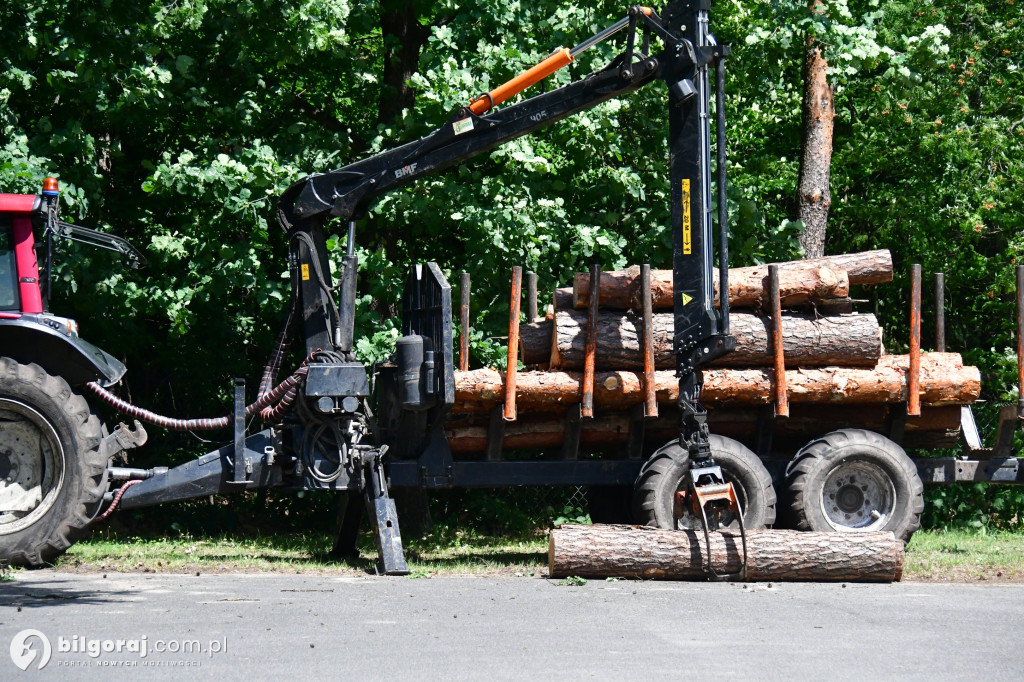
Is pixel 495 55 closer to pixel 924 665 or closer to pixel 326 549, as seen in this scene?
pixel 326 549

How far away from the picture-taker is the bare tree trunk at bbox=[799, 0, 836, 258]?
15.2 meters

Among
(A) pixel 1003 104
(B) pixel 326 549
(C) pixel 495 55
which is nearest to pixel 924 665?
(B) pixel 326 549

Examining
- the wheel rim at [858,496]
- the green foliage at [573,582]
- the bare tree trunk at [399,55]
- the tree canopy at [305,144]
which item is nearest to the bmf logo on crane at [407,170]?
the tree canopy at [305,144]

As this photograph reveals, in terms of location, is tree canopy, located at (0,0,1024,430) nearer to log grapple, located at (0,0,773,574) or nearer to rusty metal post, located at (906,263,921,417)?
log grapple, located at (0,0,773,574)

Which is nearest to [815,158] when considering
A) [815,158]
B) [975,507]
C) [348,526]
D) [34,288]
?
[815,158]

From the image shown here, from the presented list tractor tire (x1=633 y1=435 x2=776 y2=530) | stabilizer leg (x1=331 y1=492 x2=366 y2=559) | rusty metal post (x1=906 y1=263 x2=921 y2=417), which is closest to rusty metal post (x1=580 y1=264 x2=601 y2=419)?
tractor tire (x1=633 y1=435 x2=776 y2=530)

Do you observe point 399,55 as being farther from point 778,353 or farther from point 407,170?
point 778,353

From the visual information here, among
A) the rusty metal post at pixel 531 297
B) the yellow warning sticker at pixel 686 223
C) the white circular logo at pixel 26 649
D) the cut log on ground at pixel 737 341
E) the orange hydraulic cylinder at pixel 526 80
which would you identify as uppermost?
the orange hydraulic cylinder at pixel 526 80

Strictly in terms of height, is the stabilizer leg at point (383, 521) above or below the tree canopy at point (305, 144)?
below

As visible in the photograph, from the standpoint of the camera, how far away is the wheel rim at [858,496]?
11.6 meters

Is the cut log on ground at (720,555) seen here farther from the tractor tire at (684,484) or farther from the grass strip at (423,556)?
the tractor tire at (684,484)

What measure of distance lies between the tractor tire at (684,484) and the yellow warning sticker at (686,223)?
1.67m

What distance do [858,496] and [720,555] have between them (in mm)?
2160

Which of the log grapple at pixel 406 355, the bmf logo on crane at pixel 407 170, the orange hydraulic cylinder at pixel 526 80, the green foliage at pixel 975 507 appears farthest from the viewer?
the green foliage at pixel 975 507
